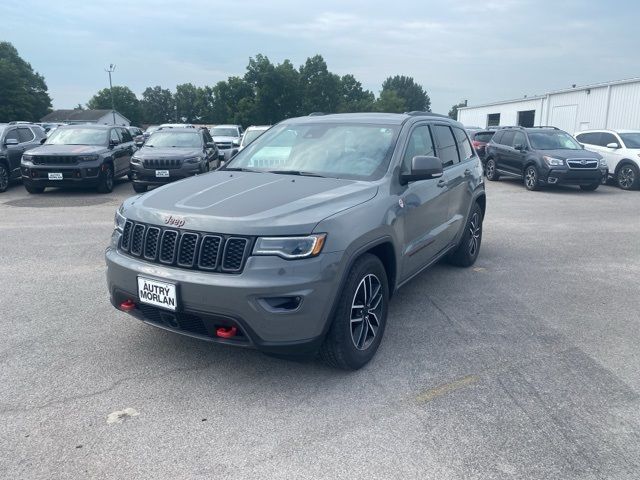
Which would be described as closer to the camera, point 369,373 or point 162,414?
point 162,414

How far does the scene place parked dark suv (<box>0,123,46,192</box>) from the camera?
506 inches

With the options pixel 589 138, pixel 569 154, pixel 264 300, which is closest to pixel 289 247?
pixel 264 300

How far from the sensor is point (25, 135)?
46.2 feet

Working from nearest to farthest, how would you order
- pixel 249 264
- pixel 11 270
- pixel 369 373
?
pixel 249 264, pixel 369 373, pixel 11 270

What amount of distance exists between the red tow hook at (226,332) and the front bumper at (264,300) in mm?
26

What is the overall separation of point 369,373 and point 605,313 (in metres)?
2.76

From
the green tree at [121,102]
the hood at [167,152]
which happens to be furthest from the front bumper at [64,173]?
the green tree at [121,102]

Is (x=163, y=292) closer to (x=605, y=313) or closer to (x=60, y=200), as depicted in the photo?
(x=605, y=313)

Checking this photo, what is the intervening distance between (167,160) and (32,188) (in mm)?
3205

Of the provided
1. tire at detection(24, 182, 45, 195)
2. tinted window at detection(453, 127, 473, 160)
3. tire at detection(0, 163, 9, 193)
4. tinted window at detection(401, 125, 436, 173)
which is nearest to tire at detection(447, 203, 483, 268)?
tinted window at detection(453, 127, 473, 160)

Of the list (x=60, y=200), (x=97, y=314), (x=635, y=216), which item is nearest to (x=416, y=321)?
(x=97, y=314)

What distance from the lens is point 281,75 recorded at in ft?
202

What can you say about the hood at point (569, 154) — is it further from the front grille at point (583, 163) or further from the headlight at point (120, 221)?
the headlight at point (120, 221)

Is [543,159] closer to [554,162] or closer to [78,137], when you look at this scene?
[554,162]
